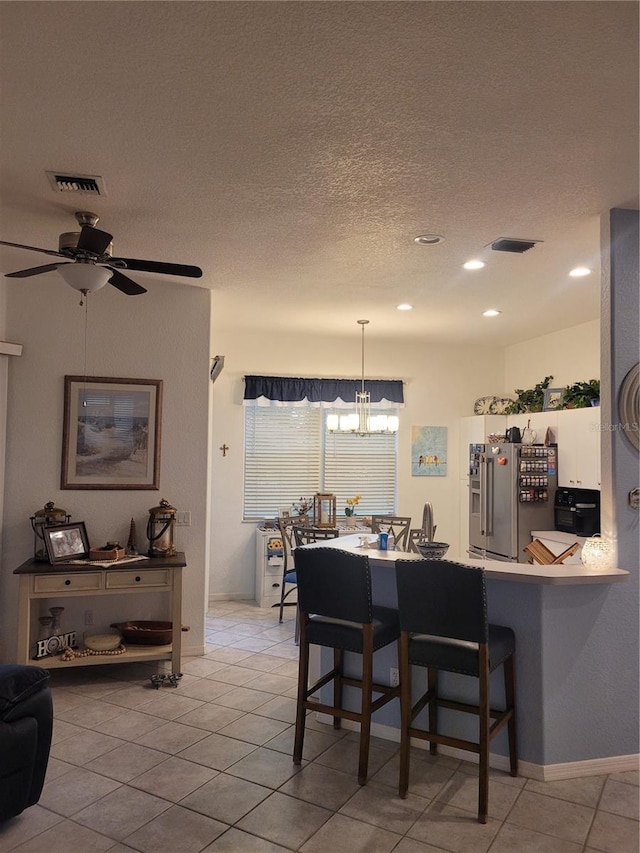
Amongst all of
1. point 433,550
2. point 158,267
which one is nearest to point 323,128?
point 158,267

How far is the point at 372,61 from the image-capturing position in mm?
2045

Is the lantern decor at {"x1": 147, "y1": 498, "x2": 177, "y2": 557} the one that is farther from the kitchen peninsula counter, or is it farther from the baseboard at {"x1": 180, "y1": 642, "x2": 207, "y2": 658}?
the kitchen peninsula counter

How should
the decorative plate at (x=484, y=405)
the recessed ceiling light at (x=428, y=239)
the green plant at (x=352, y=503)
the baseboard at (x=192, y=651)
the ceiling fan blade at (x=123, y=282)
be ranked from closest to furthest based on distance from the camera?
the ceiling fan blade at (x=123, y=282) < the recessed ceiling light at (x=428, y=239) < the baseboard at (x=192, y=651) < the green plant at (x=352, y=503) < the decorative plate at (x=484, y=405)

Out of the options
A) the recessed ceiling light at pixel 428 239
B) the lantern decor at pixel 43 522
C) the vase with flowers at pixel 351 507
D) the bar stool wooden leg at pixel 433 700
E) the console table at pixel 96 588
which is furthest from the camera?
the vase with flowers at pixel 351 507

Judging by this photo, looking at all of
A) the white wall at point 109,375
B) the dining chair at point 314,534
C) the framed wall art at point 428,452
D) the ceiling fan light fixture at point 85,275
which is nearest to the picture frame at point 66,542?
the white wall at point 109,375

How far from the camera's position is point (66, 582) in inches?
164

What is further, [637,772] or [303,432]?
[303,432]

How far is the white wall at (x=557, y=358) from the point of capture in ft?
19.2

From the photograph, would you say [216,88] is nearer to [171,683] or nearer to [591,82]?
[591,82]

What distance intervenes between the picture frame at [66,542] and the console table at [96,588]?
9 cm

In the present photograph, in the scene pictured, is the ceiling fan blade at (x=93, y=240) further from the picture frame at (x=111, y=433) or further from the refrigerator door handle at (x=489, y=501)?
the refrigerator door handle at (x=489, y=501)

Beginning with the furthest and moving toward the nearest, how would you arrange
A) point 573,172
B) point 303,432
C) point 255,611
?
point 303,432 → point 255,611 → point 573,172

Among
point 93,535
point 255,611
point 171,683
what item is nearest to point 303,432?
point 255,611

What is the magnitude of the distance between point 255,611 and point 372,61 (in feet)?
17.3
